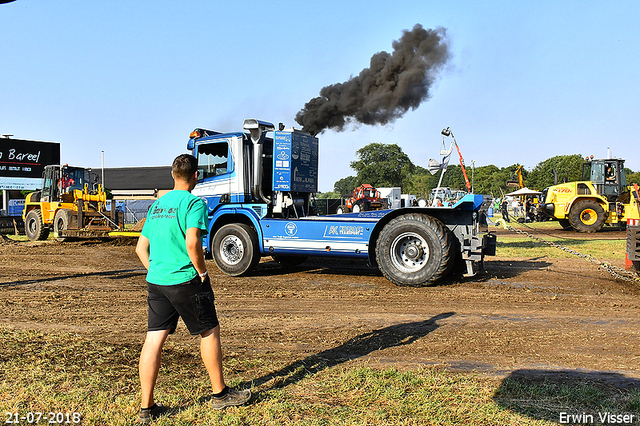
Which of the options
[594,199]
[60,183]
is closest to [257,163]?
[60,183]

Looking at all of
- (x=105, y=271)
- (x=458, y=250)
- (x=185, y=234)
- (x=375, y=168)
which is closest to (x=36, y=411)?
(x=185, y=234)

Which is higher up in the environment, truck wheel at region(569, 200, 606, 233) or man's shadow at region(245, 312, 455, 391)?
truck wheel at region(569, 200, 606, 233)

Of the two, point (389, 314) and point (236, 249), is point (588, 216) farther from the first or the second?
point (389, 314)

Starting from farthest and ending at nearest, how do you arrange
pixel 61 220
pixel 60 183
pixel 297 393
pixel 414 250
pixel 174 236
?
pixel 60 183, pixel 61 220, pixel 414 250, pixel 297 393, pixel 174 236

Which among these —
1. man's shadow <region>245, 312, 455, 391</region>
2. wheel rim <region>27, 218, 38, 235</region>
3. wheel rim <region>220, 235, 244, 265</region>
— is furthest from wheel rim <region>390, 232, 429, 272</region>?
wheel rim <region>27, 218, 38, 235</region>

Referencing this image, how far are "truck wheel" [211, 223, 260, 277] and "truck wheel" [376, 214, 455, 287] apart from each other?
249cm

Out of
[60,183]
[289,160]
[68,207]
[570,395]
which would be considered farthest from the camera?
[60,183]

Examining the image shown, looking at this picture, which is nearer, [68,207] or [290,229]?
[290,229]

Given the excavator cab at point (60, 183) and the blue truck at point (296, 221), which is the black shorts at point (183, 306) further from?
the excavator cab at point (60, 183)

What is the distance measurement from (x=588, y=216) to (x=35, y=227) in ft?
72.7

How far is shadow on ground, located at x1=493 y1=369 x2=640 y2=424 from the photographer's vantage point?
3.25 meters

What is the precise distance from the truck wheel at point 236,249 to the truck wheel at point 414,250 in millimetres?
2487

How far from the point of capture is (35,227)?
58.9 ft

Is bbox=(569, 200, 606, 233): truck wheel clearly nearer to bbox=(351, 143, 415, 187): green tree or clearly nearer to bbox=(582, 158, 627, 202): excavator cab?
bbox=(582, 158, 627, 202): excavator cab
